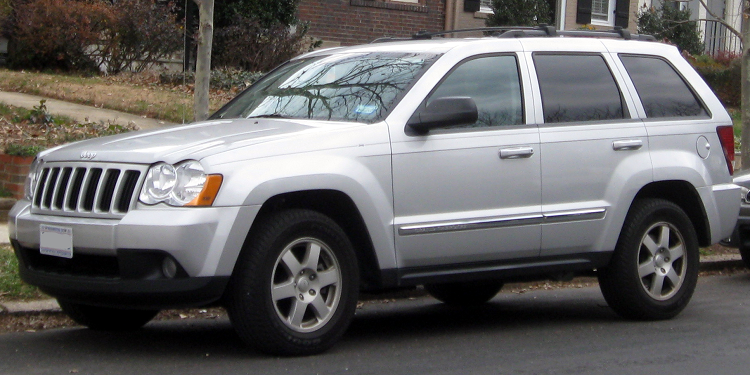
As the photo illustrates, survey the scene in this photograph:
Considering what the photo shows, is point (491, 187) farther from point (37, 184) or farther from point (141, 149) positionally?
point (37, 184)

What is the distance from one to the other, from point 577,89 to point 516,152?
82 centimetres

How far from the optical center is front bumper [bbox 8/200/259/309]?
17.0ft

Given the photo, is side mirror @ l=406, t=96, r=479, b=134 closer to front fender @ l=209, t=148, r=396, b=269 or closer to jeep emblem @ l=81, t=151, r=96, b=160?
front fender @ l=209, t=148, r=396, b=269

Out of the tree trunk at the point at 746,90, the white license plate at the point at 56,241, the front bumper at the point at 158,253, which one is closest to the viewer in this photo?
the front bumper at the point at 158,253

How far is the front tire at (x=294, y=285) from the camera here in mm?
5422

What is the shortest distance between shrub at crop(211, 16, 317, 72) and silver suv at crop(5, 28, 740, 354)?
10.1 metres

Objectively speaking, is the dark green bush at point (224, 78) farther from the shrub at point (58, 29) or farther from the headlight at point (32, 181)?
the headlight at point (32, 181)

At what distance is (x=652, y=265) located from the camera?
23.1ft

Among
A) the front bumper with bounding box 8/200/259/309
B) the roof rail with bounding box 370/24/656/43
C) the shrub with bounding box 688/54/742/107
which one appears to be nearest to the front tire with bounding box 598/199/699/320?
the roof rail with bounding box 370/24/656/43

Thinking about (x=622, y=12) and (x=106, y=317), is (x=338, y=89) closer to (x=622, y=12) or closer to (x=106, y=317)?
(x=106, y=317)

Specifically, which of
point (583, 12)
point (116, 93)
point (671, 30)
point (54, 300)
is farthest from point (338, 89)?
point (583, 12)

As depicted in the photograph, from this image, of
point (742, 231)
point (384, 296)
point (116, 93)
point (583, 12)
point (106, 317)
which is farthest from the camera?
point (583, 12)

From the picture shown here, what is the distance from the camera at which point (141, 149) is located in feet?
18.1

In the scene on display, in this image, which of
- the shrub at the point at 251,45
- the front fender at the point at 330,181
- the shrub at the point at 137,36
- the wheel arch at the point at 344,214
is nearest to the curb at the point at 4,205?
the wheel arch at the point at 344,214
